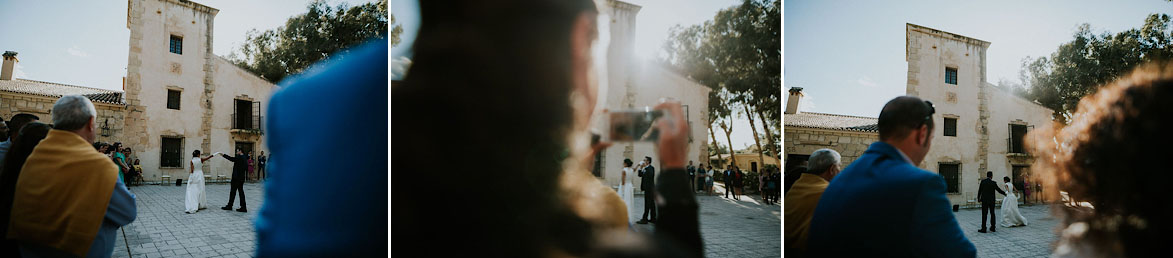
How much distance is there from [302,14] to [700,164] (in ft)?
10.3

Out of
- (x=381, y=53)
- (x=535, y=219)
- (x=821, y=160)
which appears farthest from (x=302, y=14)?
(x=821, y=160)

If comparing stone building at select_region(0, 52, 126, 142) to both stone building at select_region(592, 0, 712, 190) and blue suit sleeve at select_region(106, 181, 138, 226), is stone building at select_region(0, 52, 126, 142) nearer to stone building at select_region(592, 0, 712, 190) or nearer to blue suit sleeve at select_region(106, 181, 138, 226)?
blue suit sleeve at select_region(106, 181, 138, 226)

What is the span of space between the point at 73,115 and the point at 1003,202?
38.4 feet

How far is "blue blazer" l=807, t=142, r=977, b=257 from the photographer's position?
136 centimetres

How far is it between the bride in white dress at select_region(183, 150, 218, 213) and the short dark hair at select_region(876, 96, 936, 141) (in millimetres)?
5423

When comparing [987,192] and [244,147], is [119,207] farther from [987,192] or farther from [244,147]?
[987,192]

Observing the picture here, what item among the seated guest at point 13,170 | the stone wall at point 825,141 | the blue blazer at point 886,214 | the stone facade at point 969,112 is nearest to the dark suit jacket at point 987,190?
the stone facade at point 969,112

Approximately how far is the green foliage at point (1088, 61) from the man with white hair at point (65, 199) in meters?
8.30

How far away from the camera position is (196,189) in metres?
5.32

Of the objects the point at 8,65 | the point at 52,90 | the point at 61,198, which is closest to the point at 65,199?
the point at 61,198

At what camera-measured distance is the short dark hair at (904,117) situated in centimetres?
165

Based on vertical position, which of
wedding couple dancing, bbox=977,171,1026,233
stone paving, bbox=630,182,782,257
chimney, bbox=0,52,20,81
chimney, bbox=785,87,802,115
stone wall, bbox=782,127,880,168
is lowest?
wedding couple dancing, bbox=977,171,1026,233

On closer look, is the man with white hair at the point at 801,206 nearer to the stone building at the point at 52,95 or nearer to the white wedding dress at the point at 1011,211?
the stone building at the point at 52,95

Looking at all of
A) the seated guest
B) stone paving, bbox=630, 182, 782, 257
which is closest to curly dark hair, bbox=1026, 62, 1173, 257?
stone paving, bbox=630, 182, 782, 257
